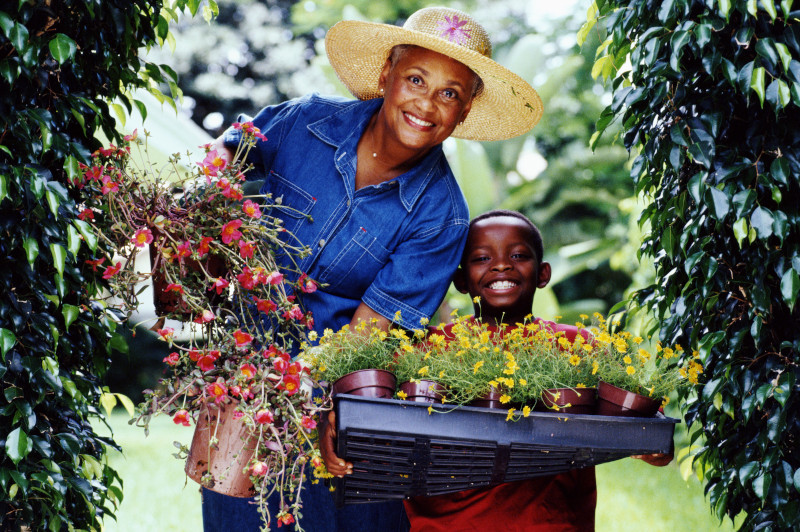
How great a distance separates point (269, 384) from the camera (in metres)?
2.08

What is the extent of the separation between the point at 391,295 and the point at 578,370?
66cm

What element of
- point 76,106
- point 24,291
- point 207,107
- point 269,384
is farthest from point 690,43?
point 207,107

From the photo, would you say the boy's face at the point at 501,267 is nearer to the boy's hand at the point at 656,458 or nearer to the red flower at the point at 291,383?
the boy's hand at the point at 656,458

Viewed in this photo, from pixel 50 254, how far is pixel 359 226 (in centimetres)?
101

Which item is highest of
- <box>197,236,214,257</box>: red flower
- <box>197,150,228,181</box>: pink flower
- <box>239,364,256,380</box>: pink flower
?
<box>197,150,228,181</box>: pink flower

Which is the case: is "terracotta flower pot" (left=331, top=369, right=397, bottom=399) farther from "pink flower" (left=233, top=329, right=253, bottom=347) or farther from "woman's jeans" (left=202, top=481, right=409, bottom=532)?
"woman's jeans" (left=202, top=481, right=409, bottom=532)

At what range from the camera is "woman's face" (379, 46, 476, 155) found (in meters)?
2.58

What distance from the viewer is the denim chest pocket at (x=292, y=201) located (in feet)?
8.80

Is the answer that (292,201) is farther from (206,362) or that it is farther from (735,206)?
(735,206)

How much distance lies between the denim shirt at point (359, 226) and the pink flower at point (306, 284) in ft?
0.72

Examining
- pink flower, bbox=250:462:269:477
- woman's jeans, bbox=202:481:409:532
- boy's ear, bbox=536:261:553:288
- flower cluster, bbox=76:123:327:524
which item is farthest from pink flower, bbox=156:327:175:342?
boy's ear, bbox=536:261:553:288

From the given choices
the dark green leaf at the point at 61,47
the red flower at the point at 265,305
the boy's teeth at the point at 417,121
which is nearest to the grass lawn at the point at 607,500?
the red flower at the point at 265,305

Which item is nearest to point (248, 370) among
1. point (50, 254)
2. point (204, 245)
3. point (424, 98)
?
point (204, 245)

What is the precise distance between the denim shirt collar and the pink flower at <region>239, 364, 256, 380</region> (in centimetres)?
80
